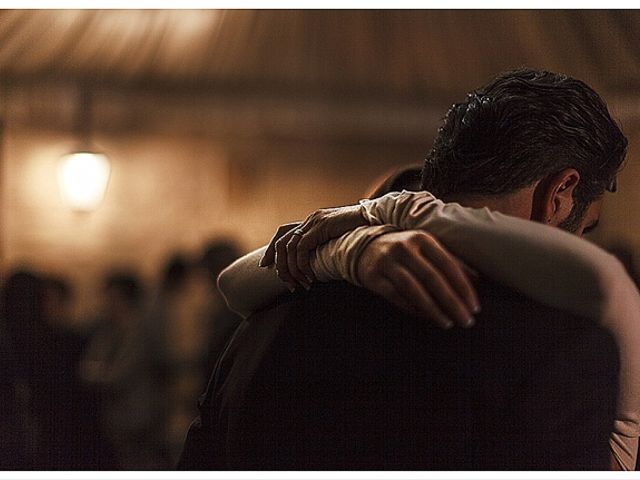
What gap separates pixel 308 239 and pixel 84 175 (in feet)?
4.44

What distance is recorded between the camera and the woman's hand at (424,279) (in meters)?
0.51

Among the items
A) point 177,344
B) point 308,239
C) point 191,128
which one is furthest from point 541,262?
point 191,128

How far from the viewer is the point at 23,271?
163cm

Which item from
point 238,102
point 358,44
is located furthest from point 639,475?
point 238,102

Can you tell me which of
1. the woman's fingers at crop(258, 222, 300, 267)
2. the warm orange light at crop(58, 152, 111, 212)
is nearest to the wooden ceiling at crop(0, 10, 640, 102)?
the warm orange light at crop(58, 152, 111, 212)

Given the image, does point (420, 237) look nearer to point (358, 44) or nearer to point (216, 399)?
point (216, 399)

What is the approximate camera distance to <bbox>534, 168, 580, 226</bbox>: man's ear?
0.62m

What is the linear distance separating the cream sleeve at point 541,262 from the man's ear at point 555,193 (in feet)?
0.30

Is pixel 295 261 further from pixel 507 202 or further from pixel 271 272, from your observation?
pixel 507 202

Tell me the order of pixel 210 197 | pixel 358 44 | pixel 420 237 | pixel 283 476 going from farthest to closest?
pixel 210 197 < pixel 358 44 < pixel 283 476 < pixel 420 237

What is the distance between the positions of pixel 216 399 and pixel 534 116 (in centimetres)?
35

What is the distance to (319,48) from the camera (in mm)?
2232

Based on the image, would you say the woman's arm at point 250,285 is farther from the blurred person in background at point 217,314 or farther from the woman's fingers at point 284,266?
the blurred person in background at point 217,314
